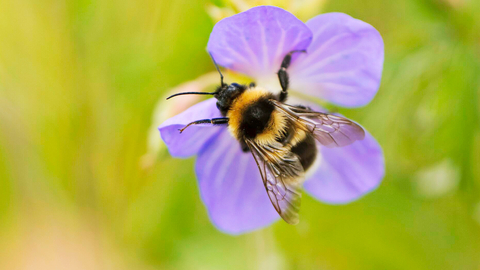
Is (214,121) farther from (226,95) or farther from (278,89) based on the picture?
(278,89)

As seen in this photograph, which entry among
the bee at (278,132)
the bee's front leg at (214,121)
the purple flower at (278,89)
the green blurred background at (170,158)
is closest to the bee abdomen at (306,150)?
the bee at (278,132)

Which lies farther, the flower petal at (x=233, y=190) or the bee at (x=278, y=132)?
the flower petal at (x=233, y=190)

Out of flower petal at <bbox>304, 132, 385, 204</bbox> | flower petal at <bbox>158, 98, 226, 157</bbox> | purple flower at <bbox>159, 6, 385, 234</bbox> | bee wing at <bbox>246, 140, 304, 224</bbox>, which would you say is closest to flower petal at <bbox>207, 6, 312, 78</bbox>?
purple flower at <bbox>159, 6, 385, 234</bbox>

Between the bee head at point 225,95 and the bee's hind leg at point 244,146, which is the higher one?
the bee head at point 225,95

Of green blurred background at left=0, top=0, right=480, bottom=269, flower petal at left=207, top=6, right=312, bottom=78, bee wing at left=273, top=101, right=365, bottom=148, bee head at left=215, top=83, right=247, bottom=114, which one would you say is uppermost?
flower petal at left=207, top=6, right=312, bottom=78

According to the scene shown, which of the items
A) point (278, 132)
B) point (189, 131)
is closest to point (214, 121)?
point (189, 131)

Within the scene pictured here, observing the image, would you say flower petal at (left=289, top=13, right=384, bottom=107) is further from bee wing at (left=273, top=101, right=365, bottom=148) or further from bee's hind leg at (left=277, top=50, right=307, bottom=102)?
bee wing at (left=273, top=101, right=365, bottom=148)

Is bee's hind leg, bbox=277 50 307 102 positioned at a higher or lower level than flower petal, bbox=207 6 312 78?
lower

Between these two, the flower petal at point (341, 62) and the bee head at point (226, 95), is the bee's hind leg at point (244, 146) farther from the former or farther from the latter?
the flower petal at point (341, 62)

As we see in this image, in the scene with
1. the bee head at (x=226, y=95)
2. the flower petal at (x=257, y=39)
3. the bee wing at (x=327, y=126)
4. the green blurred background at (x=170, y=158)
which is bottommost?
the green blurred background at (x=170, y=158)
